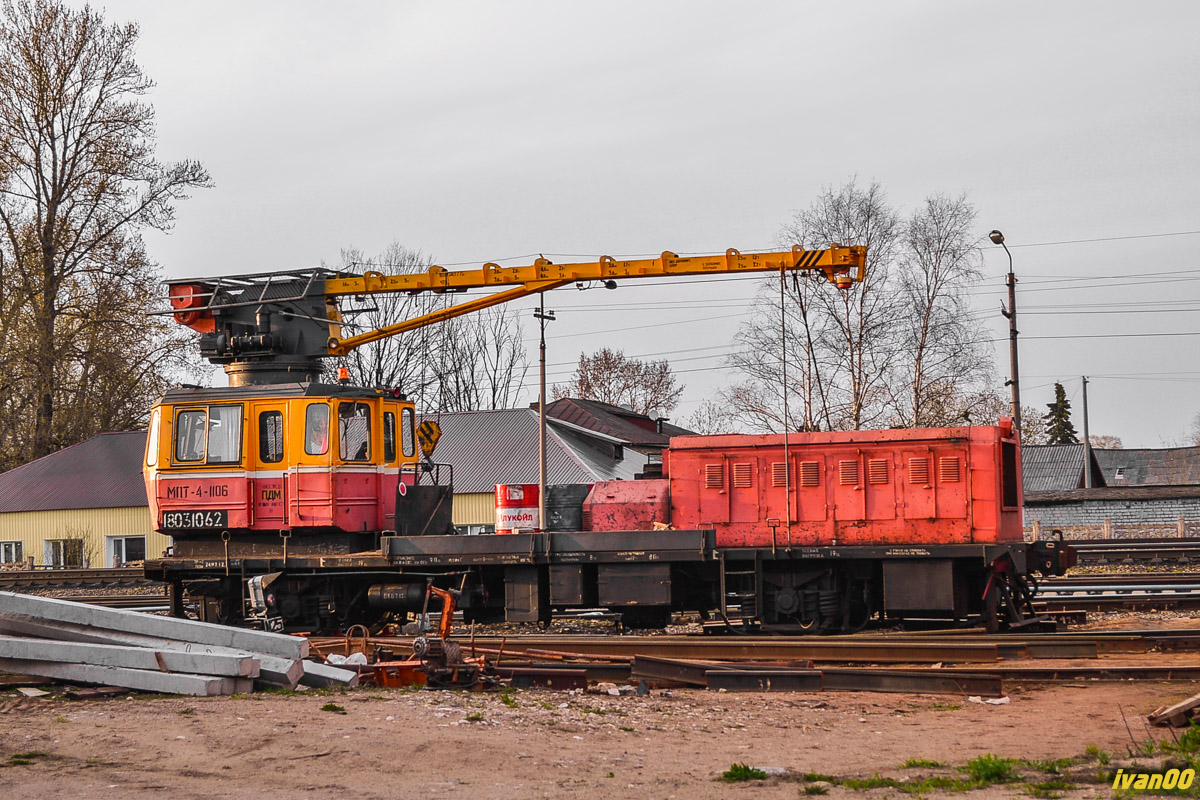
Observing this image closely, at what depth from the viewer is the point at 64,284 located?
37719 mm

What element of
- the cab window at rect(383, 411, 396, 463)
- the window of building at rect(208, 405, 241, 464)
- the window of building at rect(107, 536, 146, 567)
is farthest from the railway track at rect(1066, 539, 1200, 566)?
the window of building at rect(107, 536, 146, 567)

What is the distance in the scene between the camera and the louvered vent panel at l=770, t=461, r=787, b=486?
15297 mm

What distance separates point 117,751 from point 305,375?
9144mm

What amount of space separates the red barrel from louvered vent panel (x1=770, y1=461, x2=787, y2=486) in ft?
10.7

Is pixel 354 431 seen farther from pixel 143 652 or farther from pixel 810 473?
pixel 810 473

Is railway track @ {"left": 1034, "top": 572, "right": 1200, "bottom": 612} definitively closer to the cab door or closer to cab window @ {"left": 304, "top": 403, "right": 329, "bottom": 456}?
cab window @ {"left": 304, "top": 403, "right": 329, "bottom": 456}

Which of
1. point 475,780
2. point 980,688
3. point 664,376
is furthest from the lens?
point 664,376

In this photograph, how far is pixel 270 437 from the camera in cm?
1532

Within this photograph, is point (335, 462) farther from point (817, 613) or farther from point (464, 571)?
point (817, 613)

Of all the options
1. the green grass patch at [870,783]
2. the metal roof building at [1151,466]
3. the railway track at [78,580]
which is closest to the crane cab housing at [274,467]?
the green grass patch at [870,783]

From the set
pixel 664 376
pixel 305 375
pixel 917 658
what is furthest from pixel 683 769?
pixel 664 376

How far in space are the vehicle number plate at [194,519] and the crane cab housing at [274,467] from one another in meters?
0.01

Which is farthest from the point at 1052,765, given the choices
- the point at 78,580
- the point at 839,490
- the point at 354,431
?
the point at 78,580

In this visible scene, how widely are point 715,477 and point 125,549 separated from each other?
100 feet
